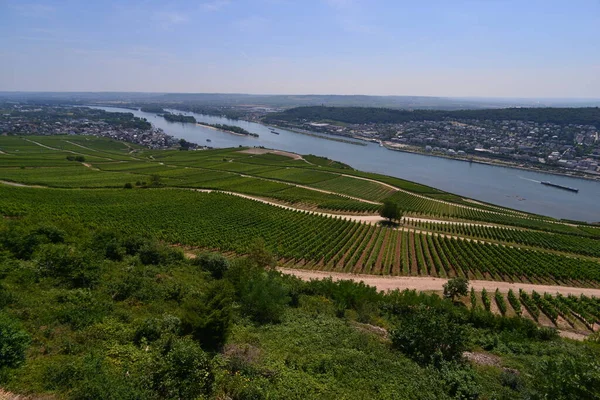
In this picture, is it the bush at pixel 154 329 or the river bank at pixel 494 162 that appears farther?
the river bank at pixel 494 162

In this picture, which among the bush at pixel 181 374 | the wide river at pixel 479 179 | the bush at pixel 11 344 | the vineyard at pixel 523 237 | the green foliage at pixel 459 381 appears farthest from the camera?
the wide river at pixel 479 179

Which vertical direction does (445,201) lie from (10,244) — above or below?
below

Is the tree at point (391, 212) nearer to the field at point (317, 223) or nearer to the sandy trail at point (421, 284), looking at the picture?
the field at point (317, 223)

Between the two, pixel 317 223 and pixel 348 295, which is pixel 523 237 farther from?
pixel 348 295

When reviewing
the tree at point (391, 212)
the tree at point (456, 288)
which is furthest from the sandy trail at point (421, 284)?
the tree at point (391, 212)

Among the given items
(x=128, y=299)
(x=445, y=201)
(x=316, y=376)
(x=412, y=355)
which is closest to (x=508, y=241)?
(x=445, y=201)

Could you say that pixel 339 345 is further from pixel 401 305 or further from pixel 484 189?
pixel 484 189
